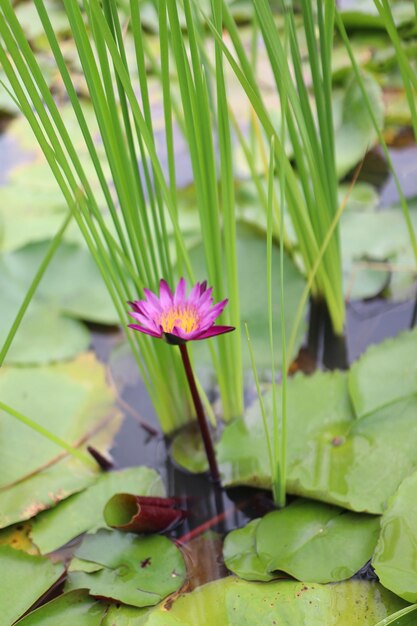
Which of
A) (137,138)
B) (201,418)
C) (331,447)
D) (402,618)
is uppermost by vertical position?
(137,138)

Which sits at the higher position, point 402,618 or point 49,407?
point 49,407

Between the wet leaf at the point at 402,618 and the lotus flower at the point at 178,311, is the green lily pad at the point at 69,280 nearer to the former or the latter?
the lotus flower at the point at 178,311

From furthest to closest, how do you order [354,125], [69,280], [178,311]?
[354,125]
[69,280]
[178,311]

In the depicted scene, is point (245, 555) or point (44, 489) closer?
point (245, 555)

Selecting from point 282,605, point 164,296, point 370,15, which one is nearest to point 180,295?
point 164,296

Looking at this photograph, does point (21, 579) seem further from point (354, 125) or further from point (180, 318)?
point (354, 125)

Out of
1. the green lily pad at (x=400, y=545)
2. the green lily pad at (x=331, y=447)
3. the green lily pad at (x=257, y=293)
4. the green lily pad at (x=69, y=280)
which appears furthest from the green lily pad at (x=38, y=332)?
the green lily pad at (x=400, y=545)

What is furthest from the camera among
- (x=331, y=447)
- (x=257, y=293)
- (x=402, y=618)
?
(x=257, y=293)

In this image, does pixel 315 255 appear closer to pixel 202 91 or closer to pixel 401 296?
pixel 401 296
